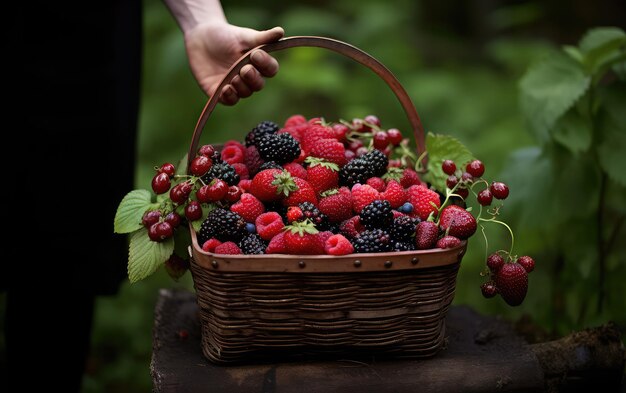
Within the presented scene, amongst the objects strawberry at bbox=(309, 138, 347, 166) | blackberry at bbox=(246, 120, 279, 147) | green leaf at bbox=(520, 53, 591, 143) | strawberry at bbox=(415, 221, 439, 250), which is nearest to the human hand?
blackberry at bbox=(246, 120, 279, 147)

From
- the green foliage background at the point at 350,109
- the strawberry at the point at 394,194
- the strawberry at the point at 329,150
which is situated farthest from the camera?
the green foliage background at the point at 350,109

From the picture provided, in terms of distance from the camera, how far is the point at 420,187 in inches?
62.9

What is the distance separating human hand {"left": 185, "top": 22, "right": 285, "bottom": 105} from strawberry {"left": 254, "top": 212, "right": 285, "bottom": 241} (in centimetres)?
40

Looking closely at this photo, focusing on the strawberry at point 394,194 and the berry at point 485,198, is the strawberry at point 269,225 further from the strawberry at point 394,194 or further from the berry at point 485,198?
the berry at point 485,198

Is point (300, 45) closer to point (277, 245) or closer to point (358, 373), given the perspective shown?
point (277, 245)

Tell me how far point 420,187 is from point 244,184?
0.41 metres

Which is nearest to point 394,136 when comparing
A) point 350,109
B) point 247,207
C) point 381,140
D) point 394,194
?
point 381,140

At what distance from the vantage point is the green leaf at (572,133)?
205 centimetres

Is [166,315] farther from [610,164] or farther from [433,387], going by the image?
[610,164]

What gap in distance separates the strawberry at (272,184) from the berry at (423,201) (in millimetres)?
281

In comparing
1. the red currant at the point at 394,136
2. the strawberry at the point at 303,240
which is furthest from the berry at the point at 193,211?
the red currant at the point at 394,136

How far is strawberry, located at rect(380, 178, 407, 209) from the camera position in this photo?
5.12 ft

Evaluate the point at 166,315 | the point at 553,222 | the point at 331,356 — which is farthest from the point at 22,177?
the point at 553,222

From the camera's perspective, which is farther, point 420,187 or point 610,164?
point 610,164
